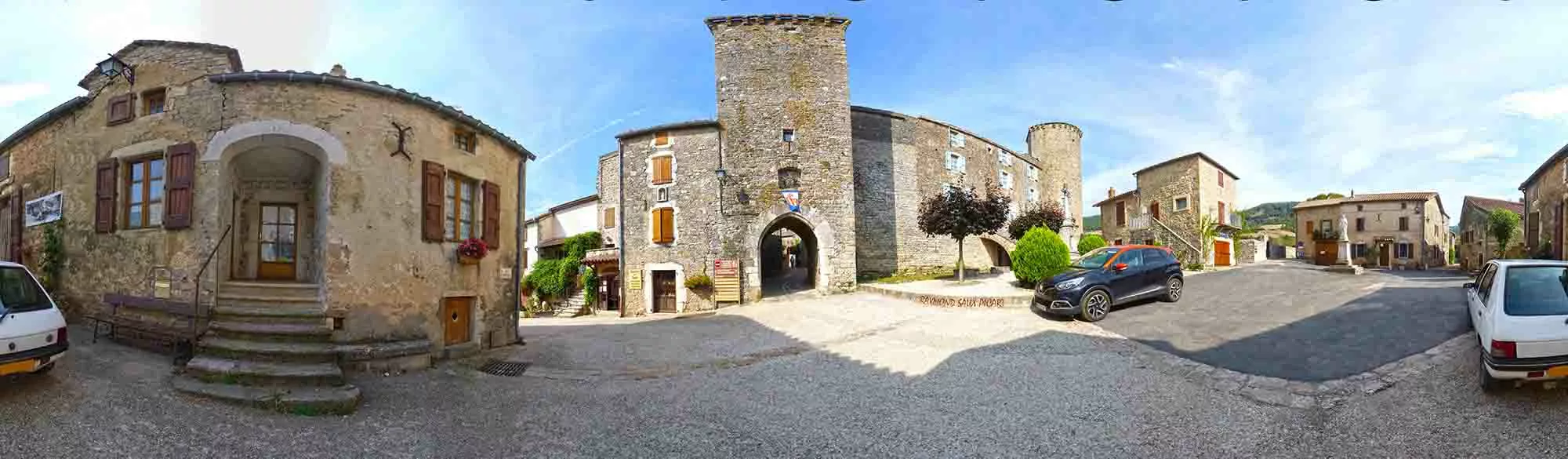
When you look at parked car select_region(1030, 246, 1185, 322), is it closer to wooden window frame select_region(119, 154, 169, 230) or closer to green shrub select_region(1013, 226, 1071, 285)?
green shrub select_region(1013, 226, 1071, 285)

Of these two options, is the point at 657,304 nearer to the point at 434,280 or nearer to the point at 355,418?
the point at 434,280

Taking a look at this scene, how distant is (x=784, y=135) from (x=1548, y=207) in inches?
797

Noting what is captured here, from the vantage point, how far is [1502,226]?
22.6 meters

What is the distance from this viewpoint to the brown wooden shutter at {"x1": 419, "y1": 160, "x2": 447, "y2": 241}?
25.9 feet

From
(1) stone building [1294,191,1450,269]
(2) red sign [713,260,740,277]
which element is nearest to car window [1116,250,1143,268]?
(2) red sign [713,260,740,277]

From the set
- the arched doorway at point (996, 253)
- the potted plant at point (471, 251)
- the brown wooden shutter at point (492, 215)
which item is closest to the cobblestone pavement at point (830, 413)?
the potted plant at point (471, 251)

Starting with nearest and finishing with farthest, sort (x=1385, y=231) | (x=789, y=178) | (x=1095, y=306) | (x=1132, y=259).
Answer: (x=1095, y=306), (x=1132, y=259), (x=789, y=178), (x=1385, y=231)

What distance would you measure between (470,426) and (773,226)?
48.2 feet

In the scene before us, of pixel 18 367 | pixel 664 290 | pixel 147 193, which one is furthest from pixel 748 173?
pixel 18 367

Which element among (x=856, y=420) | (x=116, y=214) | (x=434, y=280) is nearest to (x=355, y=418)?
(x=434, y=280)

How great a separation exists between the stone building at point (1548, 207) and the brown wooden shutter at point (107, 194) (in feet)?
92.0

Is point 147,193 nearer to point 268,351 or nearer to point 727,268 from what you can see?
point 268,351

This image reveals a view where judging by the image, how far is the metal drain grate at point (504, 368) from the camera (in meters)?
7.76

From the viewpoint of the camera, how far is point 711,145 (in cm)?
1797
